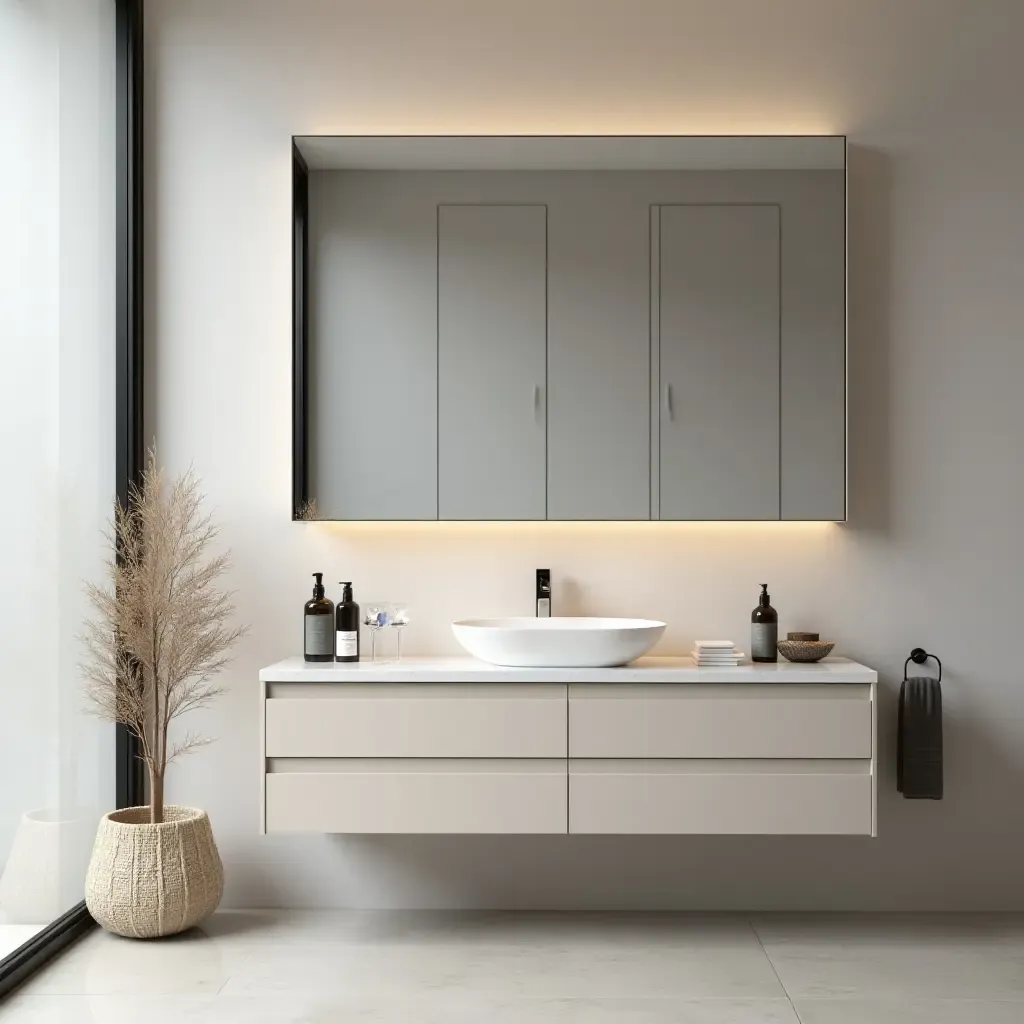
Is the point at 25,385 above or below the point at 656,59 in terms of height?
below

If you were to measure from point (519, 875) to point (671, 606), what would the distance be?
93 centimetres

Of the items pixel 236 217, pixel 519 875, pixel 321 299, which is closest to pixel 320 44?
pixel 236 217

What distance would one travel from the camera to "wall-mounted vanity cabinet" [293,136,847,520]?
3.32 metres

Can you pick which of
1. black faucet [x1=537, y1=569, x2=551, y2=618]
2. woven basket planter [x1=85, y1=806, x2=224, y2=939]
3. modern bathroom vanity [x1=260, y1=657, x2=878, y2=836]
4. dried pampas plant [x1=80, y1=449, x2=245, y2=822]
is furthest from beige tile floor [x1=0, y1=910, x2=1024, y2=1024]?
black faucet [x1=537, y1=569, x2=551, y2=618]

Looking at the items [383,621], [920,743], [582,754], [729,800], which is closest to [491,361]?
[383,621]

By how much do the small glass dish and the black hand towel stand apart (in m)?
1.49

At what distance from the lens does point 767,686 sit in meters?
2.95

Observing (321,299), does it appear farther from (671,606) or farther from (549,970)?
(549,970)

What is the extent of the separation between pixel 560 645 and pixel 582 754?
11.6 inches

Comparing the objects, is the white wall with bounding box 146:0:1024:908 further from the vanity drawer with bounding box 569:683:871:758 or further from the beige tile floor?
A: the vanity drawer with bounding box 569:683:871:758

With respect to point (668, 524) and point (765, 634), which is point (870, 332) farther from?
point (765, 634)

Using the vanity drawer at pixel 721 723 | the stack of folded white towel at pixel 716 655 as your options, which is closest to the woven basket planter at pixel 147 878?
the vanity drawer at pixel 721 723

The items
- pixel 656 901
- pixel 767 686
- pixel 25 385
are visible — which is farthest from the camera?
pixel 656 901

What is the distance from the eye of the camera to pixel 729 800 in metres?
2.92
